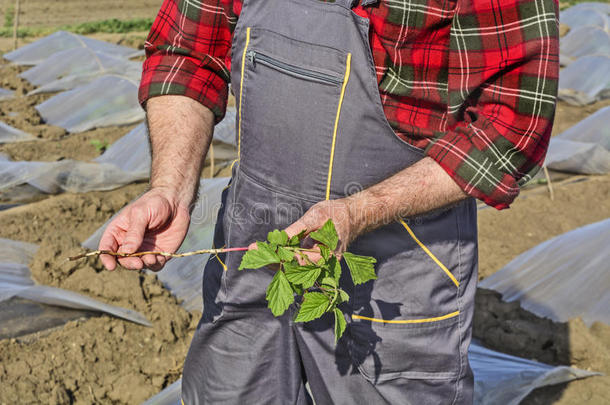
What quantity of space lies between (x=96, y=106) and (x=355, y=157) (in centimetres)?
638

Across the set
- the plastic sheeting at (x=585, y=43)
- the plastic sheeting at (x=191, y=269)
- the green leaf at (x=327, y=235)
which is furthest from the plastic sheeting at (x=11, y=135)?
the plastic sheeting at (x=585, y=43)

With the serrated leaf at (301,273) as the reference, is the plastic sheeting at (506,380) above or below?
below

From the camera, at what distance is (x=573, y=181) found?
18.2 feet

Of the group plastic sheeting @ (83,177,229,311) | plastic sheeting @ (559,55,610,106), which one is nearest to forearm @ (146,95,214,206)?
plastic sheeting @ (83,177,229,311)

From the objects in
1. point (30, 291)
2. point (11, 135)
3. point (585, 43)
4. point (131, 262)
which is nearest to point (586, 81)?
point (585, 43)

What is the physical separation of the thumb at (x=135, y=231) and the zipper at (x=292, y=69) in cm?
45

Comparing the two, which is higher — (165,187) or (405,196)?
(405,196)

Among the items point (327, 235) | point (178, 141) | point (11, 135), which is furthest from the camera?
point (11, 135)

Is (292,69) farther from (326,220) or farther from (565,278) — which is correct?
(565,278)

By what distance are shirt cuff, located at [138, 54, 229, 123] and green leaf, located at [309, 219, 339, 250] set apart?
0.65 meters

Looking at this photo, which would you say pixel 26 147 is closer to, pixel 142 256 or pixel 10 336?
pixel 10 336

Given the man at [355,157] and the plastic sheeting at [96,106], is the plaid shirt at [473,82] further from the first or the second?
the plastic sheeting at [96,106]

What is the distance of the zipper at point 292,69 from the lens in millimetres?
1416

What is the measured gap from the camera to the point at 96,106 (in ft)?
23.7
